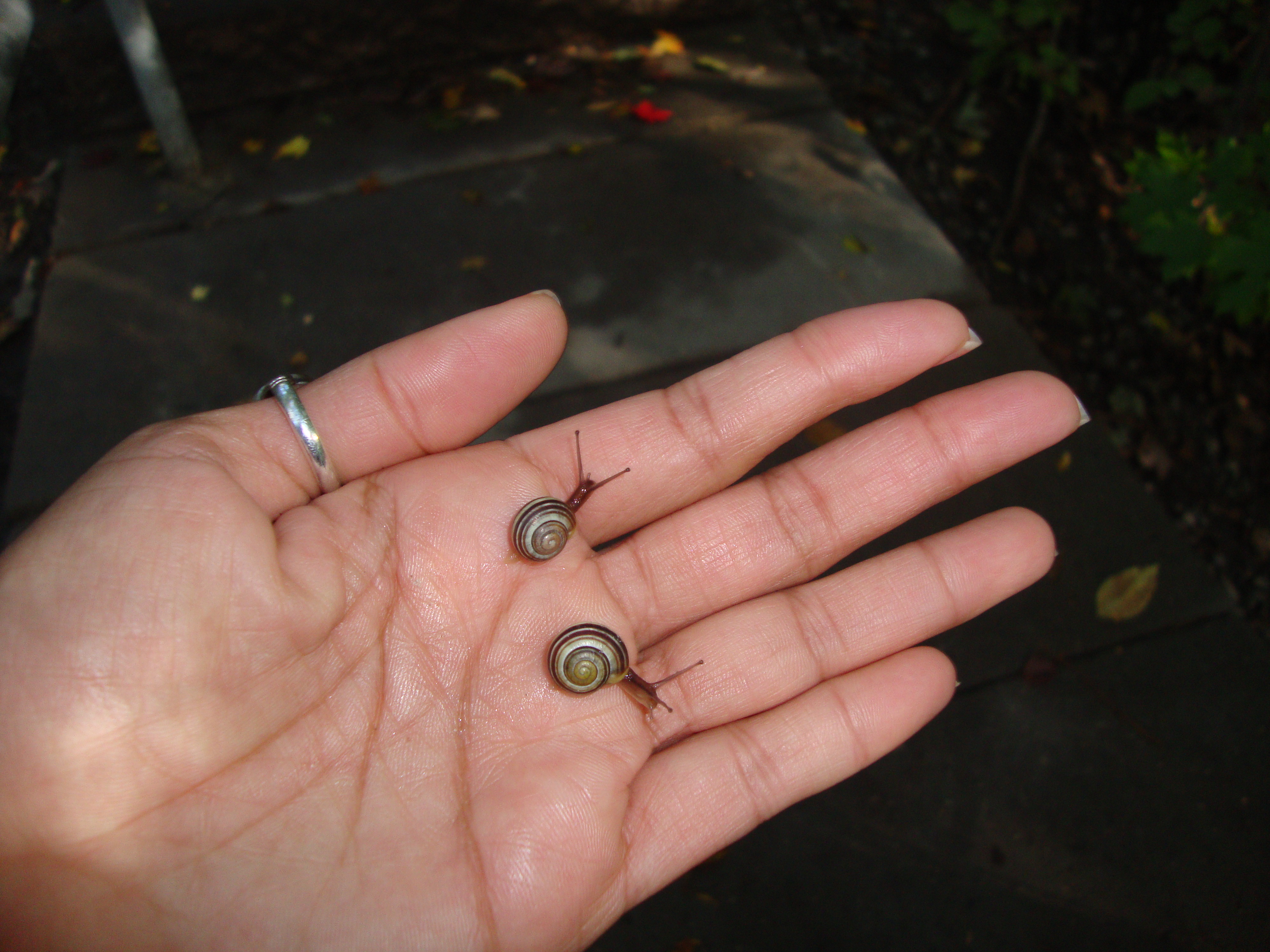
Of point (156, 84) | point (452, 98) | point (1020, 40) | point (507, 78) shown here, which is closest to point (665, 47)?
point (507, 78)

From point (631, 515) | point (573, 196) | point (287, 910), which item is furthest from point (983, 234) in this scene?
point (287, 910)

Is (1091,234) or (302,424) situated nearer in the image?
(302,424)

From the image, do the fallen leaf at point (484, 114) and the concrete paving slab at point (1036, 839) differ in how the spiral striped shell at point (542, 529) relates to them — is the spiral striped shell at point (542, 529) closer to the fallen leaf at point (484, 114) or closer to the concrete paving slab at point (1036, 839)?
the concrete paving slab at point (1036, 839)

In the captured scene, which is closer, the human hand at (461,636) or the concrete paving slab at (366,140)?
the human hand at (461,636)

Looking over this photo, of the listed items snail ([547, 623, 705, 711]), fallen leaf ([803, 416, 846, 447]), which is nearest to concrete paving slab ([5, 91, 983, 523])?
fallen leaf ([803, 416, 846, 447])

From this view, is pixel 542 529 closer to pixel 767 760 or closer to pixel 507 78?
pixel 767 760

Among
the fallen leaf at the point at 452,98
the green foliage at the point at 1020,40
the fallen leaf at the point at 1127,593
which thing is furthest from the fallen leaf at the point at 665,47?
the fallen leaf at the point at 1127,593
